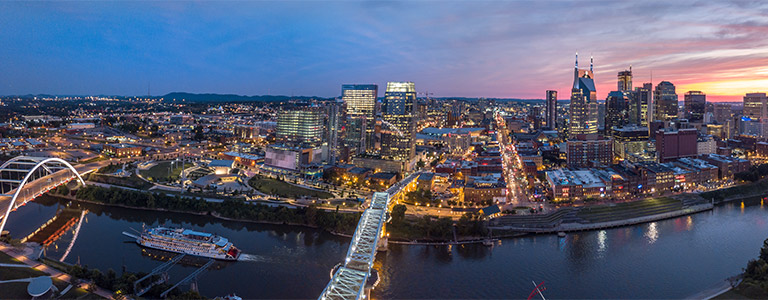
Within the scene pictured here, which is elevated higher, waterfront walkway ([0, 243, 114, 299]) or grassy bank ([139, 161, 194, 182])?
grassy bank ([139, 161, 194, 182])

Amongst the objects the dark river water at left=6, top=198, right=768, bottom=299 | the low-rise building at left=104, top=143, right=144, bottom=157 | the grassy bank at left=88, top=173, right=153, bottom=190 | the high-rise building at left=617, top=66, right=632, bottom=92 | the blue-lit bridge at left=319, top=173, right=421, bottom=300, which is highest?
the high-rise building at left=617, top=66, right=632, bottom=92

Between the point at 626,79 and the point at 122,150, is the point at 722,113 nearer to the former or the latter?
the point at 626,79

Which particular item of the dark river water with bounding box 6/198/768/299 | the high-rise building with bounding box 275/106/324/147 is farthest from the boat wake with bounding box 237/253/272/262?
the high-rise building with bounding box 275/106/324/147

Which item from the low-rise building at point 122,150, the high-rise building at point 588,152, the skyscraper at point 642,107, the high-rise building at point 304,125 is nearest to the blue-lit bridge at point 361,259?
the high-rise building at point 588,152

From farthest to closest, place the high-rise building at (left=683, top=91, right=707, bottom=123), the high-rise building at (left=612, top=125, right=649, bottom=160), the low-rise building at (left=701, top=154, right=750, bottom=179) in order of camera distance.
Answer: the high-rise building at (left=683, top=91, right=707, bottom=123)
the high-rise building at (left=612, top=125, right=649, bottom=160)
the low-rise building at (left=701, top=154, right=750, bottom=179)

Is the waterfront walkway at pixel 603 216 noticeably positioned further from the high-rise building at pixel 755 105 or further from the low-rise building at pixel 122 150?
the high-rise building at pixel 755 105

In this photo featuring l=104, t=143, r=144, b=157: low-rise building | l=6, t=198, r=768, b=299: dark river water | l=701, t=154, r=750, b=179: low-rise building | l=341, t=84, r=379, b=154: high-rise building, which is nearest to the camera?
l=6, t=198, r=768, b=299: dark river water

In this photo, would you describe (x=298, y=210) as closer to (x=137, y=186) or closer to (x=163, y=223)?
(x=163, y=223)

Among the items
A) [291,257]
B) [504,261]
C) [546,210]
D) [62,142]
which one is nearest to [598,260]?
[504,261]

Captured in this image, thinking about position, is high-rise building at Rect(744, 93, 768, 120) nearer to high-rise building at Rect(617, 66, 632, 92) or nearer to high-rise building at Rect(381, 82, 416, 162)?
high-rise building at Rect(617, 66, 632, 92)
